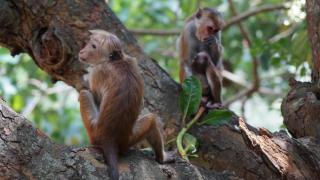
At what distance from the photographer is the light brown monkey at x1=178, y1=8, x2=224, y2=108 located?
665 cm

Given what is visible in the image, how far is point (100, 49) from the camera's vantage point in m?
4.71

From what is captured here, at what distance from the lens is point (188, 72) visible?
693cm

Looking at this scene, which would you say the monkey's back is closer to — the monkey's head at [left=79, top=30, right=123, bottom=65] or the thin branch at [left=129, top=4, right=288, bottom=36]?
the monkey's head at [left=79, top=30, right=123, bottom=65]

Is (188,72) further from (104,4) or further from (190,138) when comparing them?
(190,138)

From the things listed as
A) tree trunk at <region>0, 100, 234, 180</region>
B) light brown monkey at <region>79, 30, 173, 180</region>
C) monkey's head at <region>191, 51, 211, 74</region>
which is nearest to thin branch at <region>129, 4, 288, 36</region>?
monkey's head at <region>191, 51, 211, 74</region>

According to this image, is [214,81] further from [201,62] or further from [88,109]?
[88,109]

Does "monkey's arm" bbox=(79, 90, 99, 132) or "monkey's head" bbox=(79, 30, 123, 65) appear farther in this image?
"monkey's head" bbox=(79, 30, 123, 65)

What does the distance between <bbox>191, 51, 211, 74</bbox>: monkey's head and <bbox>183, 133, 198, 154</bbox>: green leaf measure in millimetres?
2220

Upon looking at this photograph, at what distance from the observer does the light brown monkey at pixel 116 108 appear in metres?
4.00

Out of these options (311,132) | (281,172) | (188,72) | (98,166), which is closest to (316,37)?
(311,132)

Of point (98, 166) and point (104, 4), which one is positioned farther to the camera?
point (104, 4)

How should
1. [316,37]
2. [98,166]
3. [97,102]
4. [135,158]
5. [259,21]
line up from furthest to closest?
[259,21] → [97,102] → [316,37] → [135,158] → [98,166]

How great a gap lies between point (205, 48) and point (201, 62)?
0.43m

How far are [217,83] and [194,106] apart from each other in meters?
1.94
